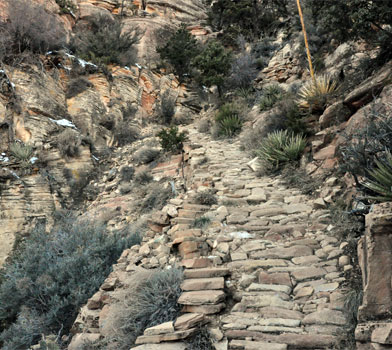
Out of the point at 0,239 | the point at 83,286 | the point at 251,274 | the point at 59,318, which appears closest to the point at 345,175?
the point at 251,274

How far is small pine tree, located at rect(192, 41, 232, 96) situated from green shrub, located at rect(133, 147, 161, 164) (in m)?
5.25

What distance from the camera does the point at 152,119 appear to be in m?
16.4

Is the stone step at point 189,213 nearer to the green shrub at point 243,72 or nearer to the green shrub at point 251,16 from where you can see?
the green shrub at point 243,72

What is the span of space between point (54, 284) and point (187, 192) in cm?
304

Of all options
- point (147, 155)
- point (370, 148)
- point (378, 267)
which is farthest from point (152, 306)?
point (147, 155)

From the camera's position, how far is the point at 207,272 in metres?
4.11

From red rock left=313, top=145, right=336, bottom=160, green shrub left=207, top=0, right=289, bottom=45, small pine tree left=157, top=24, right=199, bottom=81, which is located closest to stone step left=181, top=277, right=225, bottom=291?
red rock left=313, top=145, right=336, bottom=160

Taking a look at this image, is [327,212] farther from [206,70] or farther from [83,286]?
[206,70]

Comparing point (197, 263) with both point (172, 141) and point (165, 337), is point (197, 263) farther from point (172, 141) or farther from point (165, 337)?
point (172, 141)

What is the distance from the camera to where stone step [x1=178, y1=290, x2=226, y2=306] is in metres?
3.55

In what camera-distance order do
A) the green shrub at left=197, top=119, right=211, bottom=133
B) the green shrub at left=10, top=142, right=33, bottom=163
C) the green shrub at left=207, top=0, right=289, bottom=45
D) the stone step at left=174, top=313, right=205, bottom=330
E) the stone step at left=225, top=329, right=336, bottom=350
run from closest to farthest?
the stone step at left=225, top=329, right=336, bottom=350, the stone step at left=174, top=313, right=205, bottom=330, the green shrub at left=10, top=142, right=33, bottom=163, the green shrub at left=197, top=119, right=211, bottom=133, the green shrub at left=207, top=0, right=289, bottom=45

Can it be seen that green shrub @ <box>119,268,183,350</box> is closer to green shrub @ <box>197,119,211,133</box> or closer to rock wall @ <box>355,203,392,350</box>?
rock wall @ <box>355,203,392,350</box>

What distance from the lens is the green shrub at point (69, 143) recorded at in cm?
1116

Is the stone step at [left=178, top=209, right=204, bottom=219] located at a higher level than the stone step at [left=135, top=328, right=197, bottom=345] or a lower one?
higher
